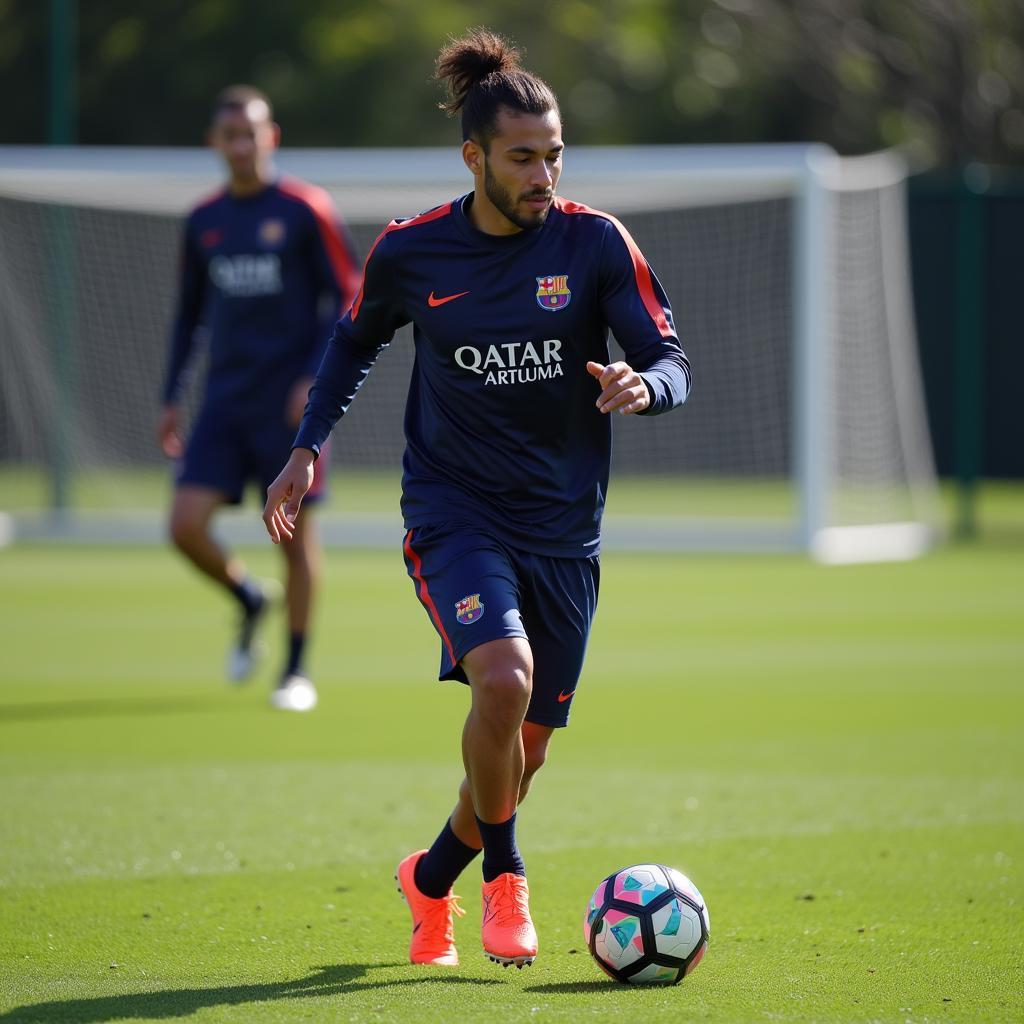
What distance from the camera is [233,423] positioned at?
847cm

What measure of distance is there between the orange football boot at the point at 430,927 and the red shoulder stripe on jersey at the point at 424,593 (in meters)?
0.64

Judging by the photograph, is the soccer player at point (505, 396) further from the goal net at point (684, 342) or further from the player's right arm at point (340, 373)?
the goal net at point (684, 342)

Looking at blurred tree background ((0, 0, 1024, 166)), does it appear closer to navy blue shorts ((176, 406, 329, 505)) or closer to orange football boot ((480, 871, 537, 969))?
navy blue shorts ((176, 406, 329, 505))

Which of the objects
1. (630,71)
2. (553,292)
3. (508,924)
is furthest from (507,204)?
(630,71)

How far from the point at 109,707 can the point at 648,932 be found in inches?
190

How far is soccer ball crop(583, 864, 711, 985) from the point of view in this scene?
4.18m

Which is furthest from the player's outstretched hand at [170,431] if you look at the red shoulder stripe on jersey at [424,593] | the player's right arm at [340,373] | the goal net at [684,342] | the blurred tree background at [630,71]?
the blurred tree background at [630,71]

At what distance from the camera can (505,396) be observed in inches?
178

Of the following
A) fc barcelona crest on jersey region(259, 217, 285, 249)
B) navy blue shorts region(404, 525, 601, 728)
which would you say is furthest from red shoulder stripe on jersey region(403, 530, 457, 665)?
fc barcelona crest on jersey region(259, 217, 285, 249)

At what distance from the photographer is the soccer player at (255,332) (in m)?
8.32

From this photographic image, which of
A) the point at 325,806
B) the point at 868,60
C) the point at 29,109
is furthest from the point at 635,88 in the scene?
the point at 325,806

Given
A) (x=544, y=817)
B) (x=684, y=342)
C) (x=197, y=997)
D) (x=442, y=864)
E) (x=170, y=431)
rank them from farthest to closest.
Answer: (x=684, y=342)
(x=170, y=431)
(x=544, y=817)
(x=442, y=864)
(x=197, y=997)

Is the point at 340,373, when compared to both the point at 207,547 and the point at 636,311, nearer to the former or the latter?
the point at 636,311

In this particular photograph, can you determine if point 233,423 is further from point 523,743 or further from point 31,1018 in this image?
point 31,1018
